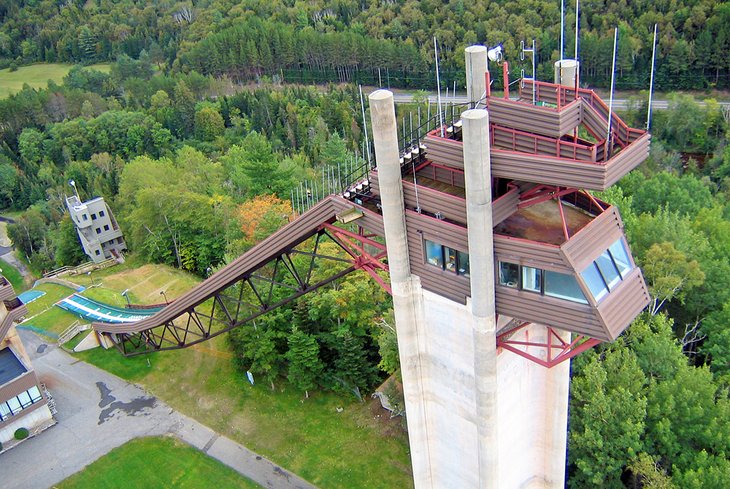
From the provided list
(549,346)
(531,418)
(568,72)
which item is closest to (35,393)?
(531,418)

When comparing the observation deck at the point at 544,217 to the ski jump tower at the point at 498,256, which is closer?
the observation deck at the point at 544,217

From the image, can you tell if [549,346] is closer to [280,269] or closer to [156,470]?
[280,269]

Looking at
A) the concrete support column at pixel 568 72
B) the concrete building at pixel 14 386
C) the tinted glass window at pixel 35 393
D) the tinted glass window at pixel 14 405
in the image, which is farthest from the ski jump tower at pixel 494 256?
the tinted glass window at pixel 14 405

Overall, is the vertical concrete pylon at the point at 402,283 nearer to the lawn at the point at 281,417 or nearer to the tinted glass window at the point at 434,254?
the tinted glass window at the point at 434,254

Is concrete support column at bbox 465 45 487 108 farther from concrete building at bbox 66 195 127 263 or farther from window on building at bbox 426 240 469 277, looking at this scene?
concrete building at bbox 66 195 127 263

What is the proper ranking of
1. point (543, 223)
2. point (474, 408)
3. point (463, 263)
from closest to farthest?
point (463, 263), point (543, 223), point (474, 408)

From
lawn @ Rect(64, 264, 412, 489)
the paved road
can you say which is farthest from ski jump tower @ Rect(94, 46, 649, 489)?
the paved road
